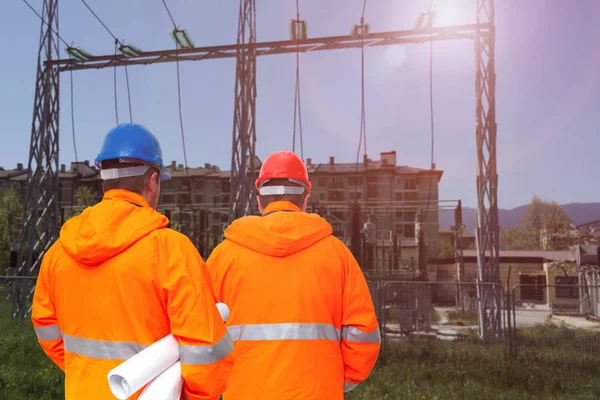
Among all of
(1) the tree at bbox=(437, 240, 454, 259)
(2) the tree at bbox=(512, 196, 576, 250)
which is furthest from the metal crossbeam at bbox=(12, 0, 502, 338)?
(2) the tree at bbox=(512, 196, 576, 250)

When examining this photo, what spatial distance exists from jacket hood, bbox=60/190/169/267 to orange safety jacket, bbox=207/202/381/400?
2.37ft

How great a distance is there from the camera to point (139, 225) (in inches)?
78.5

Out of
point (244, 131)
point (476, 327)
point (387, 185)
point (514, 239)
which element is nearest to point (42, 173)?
point (244, 131)

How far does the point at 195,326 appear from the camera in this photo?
1.84 metres

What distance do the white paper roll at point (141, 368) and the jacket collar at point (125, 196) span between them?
628 millimetres

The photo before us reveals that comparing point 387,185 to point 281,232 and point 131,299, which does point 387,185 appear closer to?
point 281,232

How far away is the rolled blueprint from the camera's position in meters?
1.64

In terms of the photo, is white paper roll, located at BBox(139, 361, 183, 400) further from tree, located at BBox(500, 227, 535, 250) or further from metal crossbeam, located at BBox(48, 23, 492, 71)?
tree, located at BBox(500, 227, 535, 250)

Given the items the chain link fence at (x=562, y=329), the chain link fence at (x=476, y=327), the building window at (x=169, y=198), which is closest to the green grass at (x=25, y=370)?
the chain link fence at (x=476, y=327)

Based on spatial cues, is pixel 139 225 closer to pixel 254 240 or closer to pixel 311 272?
pixel 254 240

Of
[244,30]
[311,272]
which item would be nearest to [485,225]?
[244,30]

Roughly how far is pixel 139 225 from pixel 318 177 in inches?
2762

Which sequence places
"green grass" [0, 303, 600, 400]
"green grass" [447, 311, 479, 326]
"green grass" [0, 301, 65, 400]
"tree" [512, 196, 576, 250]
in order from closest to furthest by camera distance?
"green grass" [0, 301, 65, 400] → "green grass" [0, 303, 600, 400] → "green grass" [447, 311, 479, 326] → "tree" [512, 196, 576, 250]

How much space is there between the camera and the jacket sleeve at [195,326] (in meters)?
1.82
